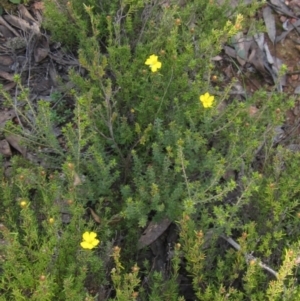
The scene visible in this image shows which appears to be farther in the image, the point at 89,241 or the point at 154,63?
the point at 154,63

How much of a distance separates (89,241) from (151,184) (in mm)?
659

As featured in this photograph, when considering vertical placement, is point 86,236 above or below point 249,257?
above

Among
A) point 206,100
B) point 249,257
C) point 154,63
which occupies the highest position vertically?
point 154,63

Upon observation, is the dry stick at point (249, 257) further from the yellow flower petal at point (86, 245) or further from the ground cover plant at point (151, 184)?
the yellow flower petal at point (86, 245)

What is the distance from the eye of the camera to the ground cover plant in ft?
8.18

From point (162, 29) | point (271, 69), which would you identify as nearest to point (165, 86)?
point (162, 29)

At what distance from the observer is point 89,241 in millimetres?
2377

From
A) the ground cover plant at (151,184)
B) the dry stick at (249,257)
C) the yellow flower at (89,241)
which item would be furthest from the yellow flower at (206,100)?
the yellow flower at (89,241)

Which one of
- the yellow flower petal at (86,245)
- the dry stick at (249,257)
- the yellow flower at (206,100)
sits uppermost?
the yellow flower at (206,100)

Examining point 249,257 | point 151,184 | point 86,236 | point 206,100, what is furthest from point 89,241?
point 206,100

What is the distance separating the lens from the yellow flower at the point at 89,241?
2352 mm

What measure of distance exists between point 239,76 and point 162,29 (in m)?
1.25

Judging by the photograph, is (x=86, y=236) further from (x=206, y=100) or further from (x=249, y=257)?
(x=206, y=100)

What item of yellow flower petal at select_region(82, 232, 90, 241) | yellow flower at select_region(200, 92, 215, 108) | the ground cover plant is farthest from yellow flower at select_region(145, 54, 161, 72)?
yellow flower petal at select_region(82, 232, 90, 241)
